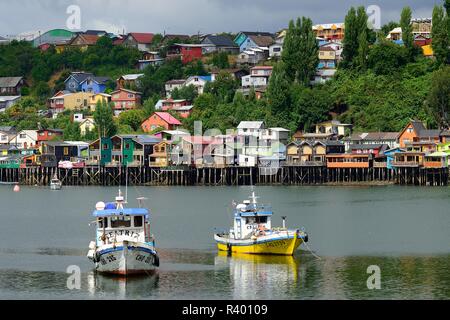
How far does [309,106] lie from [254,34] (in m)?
50.1

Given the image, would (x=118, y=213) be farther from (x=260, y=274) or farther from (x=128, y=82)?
(x=128, y=82)

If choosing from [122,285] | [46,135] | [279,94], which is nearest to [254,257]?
[122,285]

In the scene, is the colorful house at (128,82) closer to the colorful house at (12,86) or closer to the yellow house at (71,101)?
the yellow house at (71,101)

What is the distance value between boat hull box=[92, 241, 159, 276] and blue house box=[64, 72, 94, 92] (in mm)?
113358

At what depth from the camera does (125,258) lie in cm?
4934

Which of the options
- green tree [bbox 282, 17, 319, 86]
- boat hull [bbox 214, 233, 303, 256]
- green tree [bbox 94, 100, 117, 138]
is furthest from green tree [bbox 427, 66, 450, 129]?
boat hull [bbox 214, 233, 303, 256]

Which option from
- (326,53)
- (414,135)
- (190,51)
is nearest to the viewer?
(414,135)

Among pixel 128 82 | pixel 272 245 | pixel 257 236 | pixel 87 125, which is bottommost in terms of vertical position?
pixel 272 245

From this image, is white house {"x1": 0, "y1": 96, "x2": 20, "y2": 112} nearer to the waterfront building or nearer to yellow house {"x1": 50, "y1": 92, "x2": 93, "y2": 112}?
yellow house {"x1": 50, "y1": 92, "x2": 93, "y2": 112}

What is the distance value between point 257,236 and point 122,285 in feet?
32.3

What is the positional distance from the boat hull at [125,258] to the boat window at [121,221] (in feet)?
6.10

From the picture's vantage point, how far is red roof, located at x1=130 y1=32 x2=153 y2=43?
18250 centimetres

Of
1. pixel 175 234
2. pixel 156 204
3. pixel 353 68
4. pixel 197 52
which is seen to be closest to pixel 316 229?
pixel 175 234
